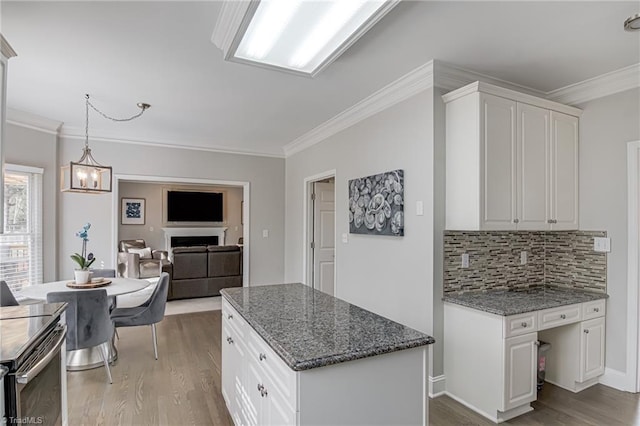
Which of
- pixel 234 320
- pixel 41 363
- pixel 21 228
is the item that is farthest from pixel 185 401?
pixel 21 228

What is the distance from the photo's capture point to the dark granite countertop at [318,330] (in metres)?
1.38

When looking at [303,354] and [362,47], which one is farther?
[362,47]

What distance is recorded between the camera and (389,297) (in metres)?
3.29

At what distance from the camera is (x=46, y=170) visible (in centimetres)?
428

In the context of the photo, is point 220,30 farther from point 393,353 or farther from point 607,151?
point 607,151

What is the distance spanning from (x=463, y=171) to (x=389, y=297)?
1346 mm

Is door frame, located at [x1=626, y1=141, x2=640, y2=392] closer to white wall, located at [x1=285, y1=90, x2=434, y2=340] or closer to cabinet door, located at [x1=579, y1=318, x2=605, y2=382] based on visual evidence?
cabinet door, located at [x1=579, y1=318, x2=605, y2=382]

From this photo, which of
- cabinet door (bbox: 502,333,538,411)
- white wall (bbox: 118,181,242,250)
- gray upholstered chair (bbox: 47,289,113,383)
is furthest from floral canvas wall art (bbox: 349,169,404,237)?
white wall (bbox: 118,181,242,250)

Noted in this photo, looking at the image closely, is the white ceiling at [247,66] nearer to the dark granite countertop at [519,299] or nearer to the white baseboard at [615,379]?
the dark granite countertop at [519,299]

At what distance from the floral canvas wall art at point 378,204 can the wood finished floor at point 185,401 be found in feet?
4.88

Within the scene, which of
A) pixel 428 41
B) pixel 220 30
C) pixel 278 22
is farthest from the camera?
pixel 428 41

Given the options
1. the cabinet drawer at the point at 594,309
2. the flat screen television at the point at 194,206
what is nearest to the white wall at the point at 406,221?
the cabinet drawer at the point at 594,309

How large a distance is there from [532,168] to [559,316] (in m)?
1.18

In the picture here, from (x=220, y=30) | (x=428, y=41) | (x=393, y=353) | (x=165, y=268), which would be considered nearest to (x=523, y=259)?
(x=428, y=41)
